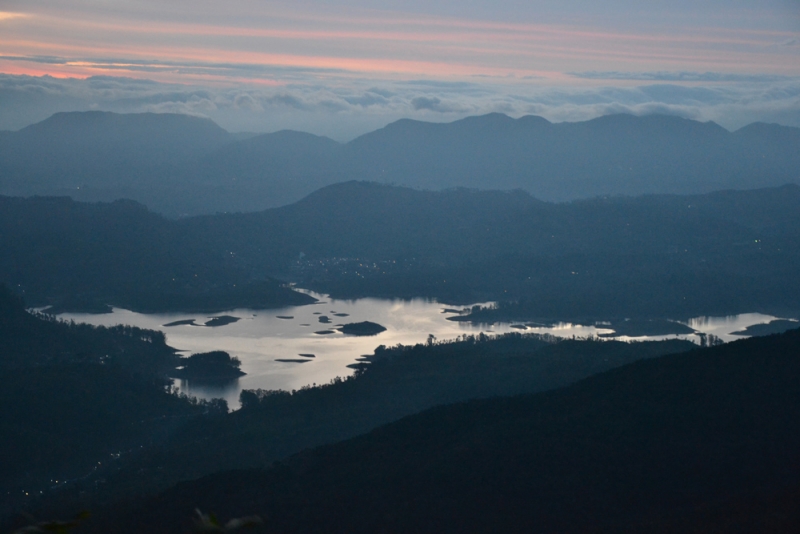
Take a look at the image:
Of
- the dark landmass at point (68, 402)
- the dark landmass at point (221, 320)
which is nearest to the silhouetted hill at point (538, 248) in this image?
the dark landmass at point (221, 320)

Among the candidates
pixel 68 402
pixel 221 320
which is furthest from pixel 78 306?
pixel 68 402

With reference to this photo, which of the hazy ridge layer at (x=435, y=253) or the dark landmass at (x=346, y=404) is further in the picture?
the hazy ridge layer at (x=435, y=253)

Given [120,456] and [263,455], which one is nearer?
[263,455]

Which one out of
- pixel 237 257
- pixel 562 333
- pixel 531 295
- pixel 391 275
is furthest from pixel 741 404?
pixel 237 257

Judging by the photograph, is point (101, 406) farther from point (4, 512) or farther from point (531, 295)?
point (531, 295)

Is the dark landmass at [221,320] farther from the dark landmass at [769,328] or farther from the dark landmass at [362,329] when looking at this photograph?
the dark landmass at [769,328]

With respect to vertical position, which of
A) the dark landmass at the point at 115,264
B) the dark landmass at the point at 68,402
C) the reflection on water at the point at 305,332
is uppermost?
the dark landmass at the point at 115,264

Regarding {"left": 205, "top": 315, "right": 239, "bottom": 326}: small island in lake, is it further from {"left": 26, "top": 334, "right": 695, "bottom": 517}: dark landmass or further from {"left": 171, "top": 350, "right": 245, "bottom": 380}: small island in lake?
{"left": 26, "top": 334, "right": 695, "bottom": 517}: dark landmass

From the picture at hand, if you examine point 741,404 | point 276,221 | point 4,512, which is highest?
point 276,221

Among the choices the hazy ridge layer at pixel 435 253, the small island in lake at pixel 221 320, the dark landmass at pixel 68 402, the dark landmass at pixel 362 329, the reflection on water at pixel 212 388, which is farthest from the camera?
the hazy ridge layer at pixel 435 253
